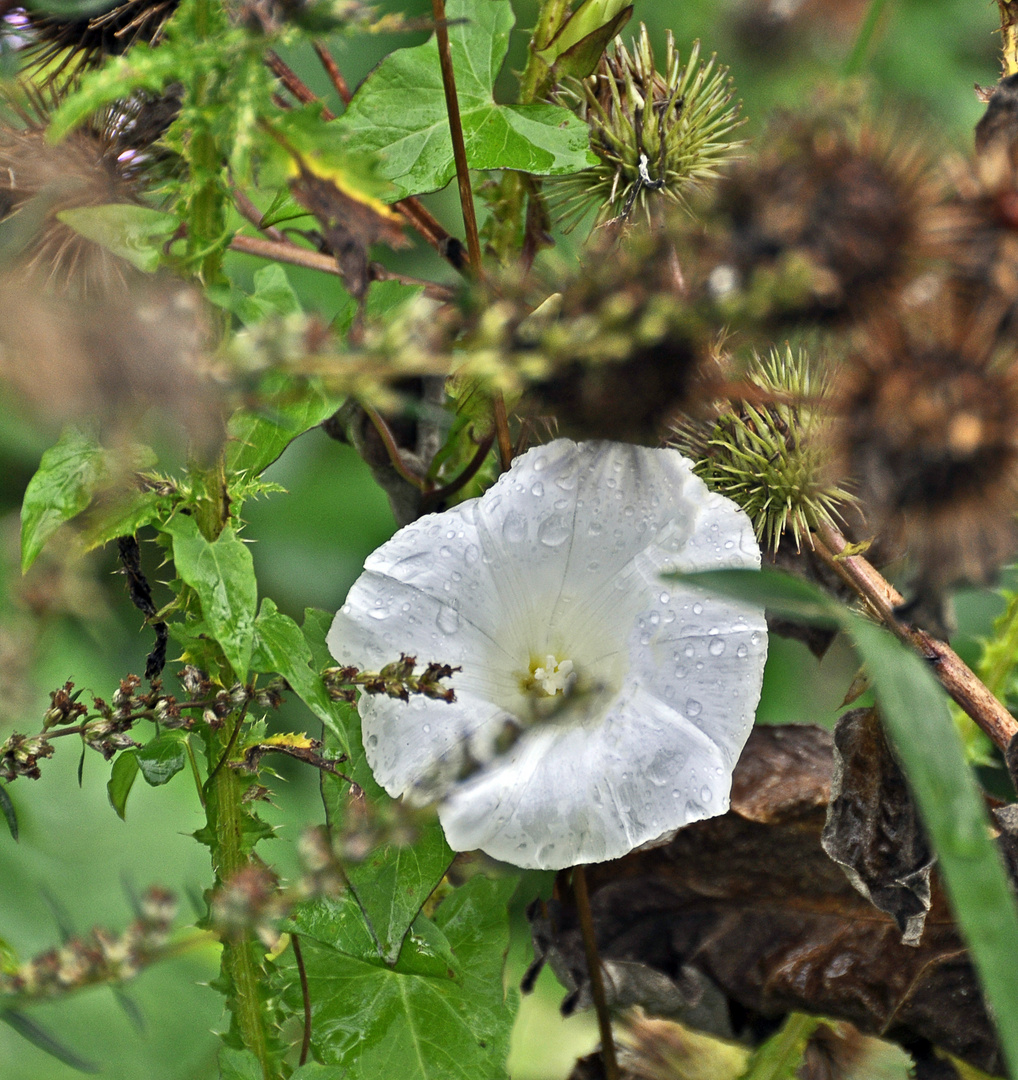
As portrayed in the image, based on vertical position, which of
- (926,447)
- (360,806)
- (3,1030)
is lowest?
(3,1030)

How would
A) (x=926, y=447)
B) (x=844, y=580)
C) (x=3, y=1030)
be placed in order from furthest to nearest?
(x=3, y=1030)
(x=844, y=580)
(x=926, y=447)

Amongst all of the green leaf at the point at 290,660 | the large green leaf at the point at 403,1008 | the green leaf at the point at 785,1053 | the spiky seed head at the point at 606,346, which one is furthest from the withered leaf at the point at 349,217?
the green leaf at the point at 785,1053

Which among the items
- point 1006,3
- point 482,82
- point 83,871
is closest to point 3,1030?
point 83,871

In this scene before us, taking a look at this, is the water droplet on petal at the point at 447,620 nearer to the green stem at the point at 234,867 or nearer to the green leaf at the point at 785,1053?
the green stem at the point at 234,867

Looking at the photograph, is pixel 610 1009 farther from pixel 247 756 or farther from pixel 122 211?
pixel 122 211

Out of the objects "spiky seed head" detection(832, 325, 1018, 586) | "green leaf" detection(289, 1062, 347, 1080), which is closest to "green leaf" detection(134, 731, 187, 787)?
"green leaf" detection(289, 1062, 347, 1080)

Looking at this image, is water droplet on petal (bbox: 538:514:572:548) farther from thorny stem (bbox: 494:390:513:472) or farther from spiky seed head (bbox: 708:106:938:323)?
spiky seed head (bbox: 708:106:938:323)
